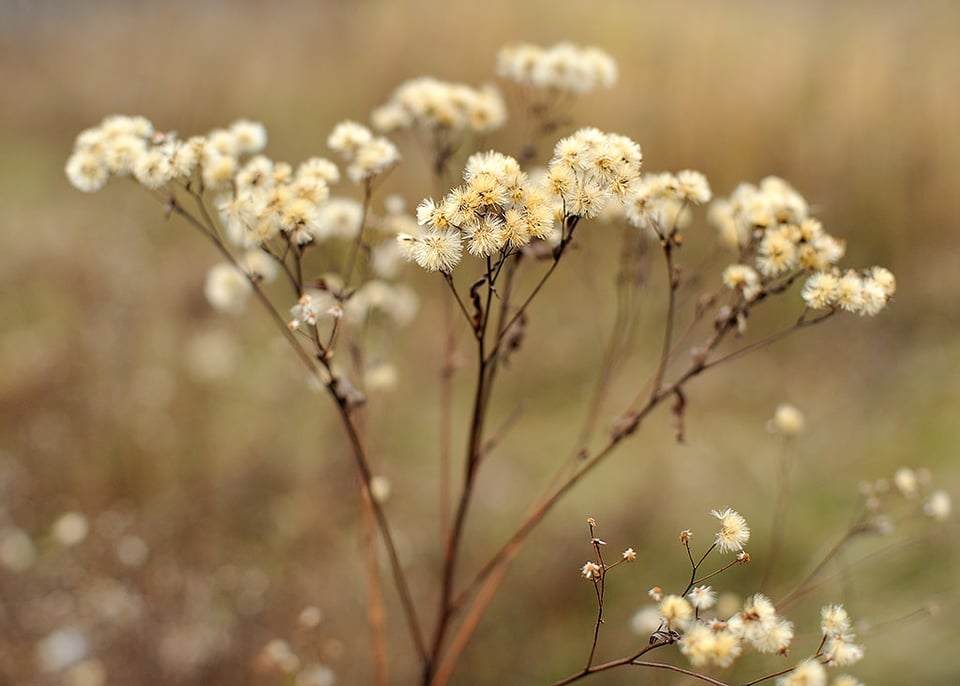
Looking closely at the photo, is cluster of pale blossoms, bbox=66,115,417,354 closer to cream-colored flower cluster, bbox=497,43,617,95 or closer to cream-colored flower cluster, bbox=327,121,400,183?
cream-colored flower cluster, bbox=327,121,400,183

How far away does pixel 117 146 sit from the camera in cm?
110

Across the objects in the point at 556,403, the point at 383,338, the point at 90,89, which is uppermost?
the point at 90,89

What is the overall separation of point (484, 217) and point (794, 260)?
1.61 feet

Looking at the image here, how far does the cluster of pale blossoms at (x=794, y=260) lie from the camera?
0.97 metres

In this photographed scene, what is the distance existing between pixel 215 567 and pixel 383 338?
123cm

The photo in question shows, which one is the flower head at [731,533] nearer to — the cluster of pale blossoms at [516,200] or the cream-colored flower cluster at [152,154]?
the cluster of pale blossoms at [516,200]

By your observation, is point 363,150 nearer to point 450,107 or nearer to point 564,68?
point 450,107

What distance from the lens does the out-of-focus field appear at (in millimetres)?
1987

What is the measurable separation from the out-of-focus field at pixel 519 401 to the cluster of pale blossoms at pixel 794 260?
41 cm

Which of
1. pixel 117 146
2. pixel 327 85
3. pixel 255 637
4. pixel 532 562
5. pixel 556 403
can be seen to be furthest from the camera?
pixel 327 85

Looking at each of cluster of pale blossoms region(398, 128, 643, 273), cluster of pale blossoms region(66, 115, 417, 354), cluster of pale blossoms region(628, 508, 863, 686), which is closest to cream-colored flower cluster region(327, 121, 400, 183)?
cluster of pale blossoms region(66, 115, 417, 354)

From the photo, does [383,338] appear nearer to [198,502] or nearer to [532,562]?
[198,502]

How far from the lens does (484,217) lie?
84cm

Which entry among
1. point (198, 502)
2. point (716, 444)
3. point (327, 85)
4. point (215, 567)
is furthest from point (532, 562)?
point (327, 85)
